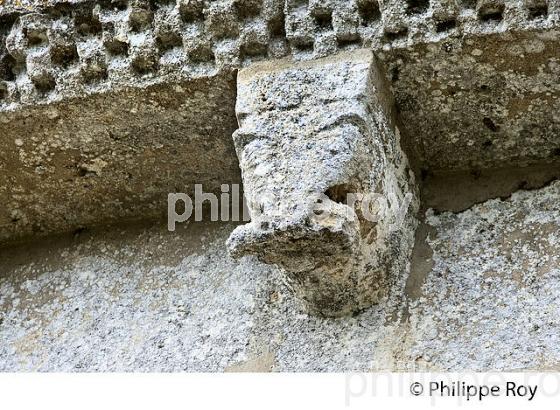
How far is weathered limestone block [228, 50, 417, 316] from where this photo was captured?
79.1 inches

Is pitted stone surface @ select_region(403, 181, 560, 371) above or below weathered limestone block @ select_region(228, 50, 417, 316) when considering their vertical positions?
below

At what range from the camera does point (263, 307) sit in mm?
2322

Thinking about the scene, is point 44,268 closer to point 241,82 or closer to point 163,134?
point 163,134

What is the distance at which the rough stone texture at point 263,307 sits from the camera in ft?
6.99

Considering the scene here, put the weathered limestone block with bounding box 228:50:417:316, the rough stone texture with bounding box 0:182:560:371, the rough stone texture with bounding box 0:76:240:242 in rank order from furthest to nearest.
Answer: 1. the rough stone texture with bounding box 0:76:240:242
2. the rough stone texture with bounding box 0:182:560:371
3. the weathered limestone block with bounding box 228:50:417:316

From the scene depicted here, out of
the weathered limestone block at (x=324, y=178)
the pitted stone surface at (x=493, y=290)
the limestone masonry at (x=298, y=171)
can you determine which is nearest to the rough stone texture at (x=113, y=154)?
the limestone masonry at (x=298, y=171)

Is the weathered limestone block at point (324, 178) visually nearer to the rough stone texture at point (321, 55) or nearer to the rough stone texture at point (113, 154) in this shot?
the rough stone texture at point (321, 55)

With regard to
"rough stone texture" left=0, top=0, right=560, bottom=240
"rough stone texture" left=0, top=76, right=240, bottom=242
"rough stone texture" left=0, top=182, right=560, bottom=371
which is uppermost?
"rough stone texture" left=0, top=0, right=560, bottom=240

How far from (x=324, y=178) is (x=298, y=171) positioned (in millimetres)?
53

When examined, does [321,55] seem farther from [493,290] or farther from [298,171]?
[493,290]

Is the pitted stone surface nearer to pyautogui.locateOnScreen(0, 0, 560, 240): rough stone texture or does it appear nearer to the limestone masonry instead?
the limestone masonry

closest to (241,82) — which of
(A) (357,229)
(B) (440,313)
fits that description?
(A) (357,229)

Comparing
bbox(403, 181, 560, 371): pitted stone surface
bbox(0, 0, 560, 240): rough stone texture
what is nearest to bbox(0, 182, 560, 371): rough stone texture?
bbox(403, 181, 560, 371): pitted stone surface

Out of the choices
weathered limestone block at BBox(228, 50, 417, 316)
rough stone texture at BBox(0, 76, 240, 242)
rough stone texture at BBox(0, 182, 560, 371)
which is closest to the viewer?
weathered limestone block at BBox(228, 50, 417, 316)
